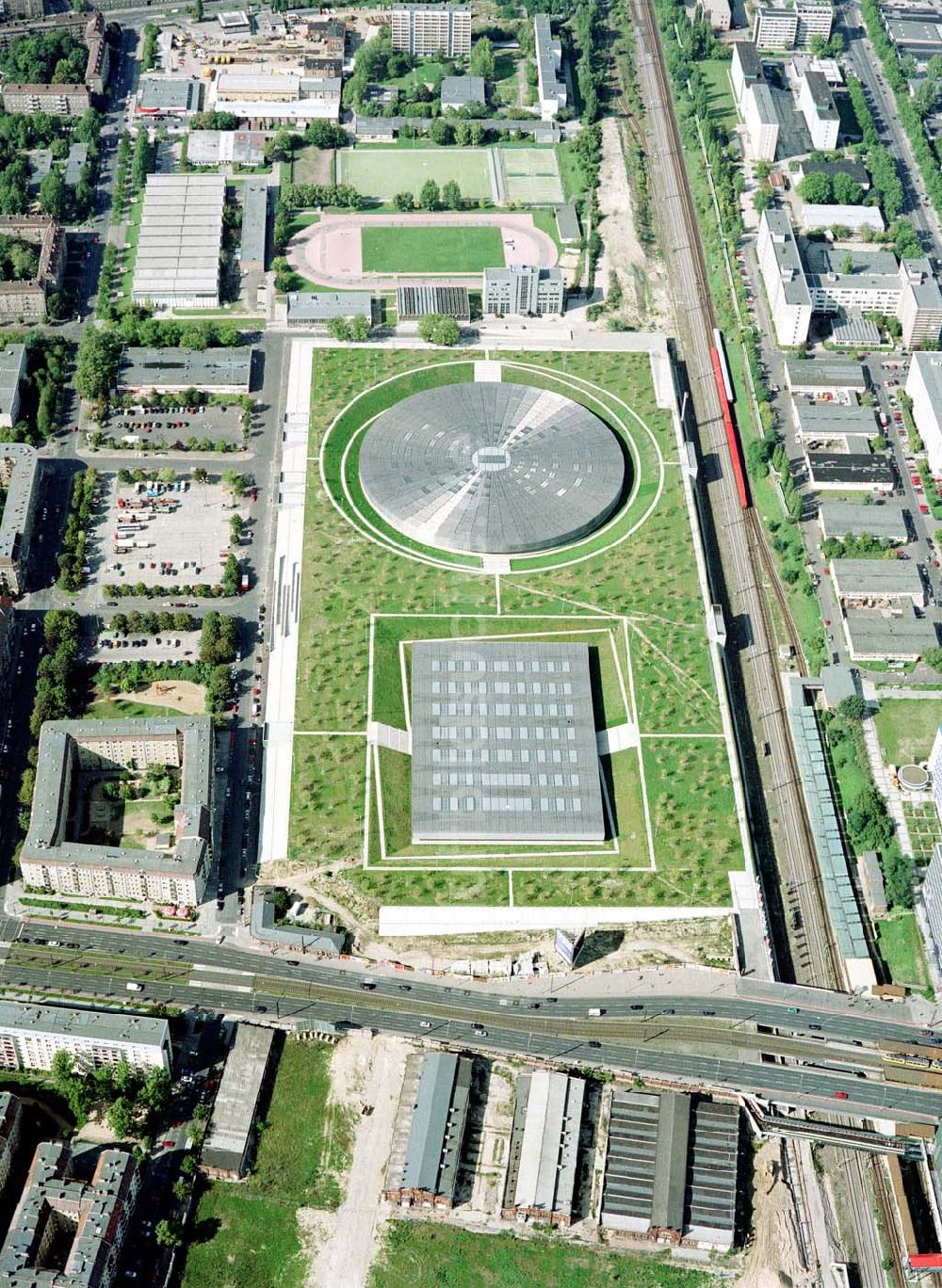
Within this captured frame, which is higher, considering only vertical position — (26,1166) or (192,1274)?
(26,1166)

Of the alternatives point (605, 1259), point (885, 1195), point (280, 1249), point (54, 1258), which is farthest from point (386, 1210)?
point (885, 1195)

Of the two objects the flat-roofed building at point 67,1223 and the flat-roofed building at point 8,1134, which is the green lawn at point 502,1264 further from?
the flat-roofed building at point 8,1134

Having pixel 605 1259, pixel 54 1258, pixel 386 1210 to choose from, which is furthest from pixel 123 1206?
pixel 605 1259

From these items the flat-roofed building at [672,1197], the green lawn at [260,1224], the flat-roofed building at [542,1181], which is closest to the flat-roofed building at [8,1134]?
the green lawn at [260,1224]

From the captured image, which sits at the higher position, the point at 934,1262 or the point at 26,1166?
the point at 26,1166

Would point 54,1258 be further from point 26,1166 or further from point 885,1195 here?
point 885,1195

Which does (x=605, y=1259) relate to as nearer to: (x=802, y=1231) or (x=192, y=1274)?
(x=802, y=1231)

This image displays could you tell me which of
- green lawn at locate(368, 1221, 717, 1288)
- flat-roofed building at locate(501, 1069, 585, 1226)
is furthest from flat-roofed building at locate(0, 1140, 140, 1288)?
flat-roofed building at locate(501, 1069, 585, 1226)
